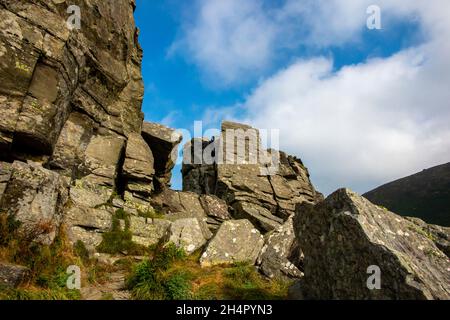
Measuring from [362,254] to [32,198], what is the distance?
1071 cm

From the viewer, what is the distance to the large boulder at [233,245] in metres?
14.4

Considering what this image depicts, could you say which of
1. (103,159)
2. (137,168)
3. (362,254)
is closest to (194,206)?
(137,168)

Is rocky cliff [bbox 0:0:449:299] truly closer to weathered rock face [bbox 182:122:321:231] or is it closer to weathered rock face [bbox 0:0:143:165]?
weathered rock face [bbox 0:0:143:165]


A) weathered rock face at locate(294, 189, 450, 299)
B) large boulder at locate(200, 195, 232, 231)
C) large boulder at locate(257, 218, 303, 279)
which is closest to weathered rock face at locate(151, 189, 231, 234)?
large boulder at locate(200, 195, 232, 231)

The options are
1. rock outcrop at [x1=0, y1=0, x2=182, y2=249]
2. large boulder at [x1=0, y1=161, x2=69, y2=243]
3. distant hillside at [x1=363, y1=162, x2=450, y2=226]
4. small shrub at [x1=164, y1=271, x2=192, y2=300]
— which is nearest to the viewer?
small shrub at [x1=164, y1=271, x2=192, y2=300]

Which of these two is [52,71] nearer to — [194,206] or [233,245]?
[233,245]

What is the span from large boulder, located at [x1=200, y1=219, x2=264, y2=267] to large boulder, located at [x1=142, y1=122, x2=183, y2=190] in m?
11.7

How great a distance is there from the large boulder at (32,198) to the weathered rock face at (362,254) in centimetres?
882

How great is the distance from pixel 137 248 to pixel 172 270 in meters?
6.33

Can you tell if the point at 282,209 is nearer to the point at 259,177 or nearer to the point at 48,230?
the point at 259,177

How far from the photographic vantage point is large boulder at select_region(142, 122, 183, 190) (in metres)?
26.6

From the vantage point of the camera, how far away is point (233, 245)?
15469 mm
